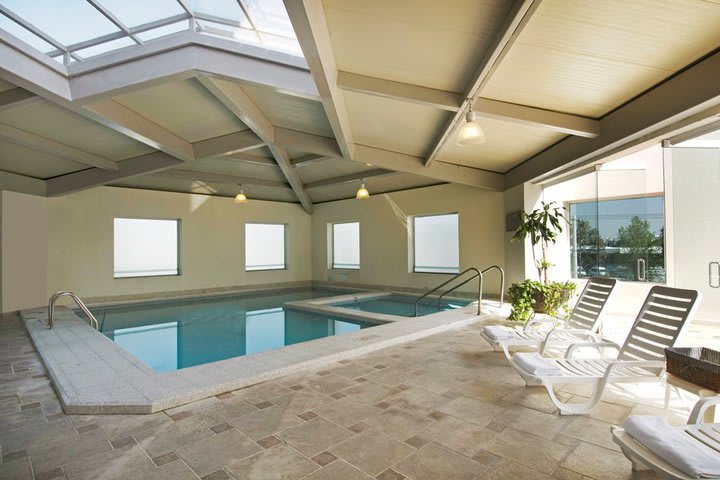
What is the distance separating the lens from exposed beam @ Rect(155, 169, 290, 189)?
942 cm

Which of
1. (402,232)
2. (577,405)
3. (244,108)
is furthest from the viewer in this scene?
(402,232)

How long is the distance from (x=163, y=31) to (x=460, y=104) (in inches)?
142

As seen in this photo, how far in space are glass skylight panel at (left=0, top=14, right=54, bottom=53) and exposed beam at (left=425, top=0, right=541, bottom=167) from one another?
4.80 metres

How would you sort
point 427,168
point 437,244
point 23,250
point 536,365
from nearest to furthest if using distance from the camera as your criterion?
1. point 536,365
2. point 427,168
3. point 23,250
4. point 437,244

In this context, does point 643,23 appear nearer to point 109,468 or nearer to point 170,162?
point 109,468

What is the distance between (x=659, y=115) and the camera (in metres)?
3.67

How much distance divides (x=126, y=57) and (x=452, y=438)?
17.3 feet

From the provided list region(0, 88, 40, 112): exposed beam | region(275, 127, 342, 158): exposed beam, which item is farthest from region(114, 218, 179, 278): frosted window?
region(0, 88, 40, 112): exposed beam

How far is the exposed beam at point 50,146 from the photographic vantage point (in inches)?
232

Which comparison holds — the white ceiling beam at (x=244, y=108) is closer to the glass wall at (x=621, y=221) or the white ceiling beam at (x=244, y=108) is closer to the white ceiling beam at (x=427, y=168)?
the white ceiling beam at (x=427, y=168)

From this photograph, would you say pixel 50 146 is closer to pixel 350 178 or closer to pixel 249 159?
pixel 249 159

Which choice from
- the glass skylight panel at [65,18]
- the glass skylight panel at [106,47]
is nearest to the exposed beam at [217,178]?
the glass skylight panel at [106,47]

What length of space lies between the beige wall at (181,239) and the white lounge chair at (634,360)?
9622 millimetres

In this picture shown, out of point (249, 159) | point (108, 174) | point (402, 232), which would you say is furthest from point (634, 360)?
point (108, 174)
